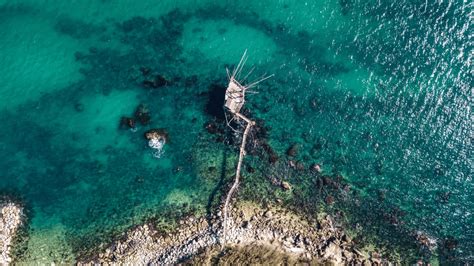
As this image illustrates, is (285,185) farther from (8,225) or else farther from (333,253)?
(8,225)

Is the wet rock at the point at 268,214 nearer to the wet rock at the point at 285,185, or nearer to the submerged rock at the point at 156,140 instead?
the wet rock at the point at 285,185

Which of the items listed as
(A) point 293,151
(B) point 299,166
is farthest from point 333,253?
(A) point 293,151

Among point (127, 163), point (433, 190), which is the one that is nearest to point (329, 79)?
point (433, 190)

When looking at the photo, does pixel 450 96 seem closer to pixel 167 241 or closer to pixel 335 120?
pixel 335 120

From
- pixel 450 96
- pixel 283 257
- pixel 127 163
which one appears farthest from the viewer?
pixel 450 96

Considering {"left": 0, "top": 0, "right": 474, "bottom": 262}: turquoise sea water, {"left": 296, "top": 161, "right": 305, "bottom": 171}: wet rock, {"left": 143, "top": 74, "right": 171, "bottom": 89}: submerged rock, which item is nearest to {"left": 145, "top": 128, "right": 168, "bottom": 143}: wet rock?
{"left": 0, "top": 0, "right": 474, "bottom": 262}: turquoise sea water

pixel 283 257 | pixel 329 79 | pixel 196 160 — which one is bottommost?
pixel 283 257

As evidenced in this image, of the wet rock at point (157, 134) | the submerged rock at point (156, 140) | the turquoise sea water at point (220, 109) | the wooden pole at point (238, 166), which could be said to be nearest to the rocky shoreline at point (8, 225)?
the turquoise sea water at point (220, 109)
